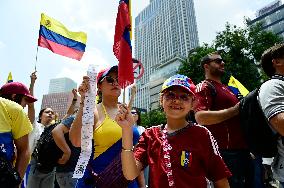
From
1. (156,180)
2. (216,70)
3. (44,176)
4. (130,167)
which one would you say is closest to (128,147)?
(130,167)

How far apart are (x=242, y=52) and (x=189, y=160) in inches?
1170

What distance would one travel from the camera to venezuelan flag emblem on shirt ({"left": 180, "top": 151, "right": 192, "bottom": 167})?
2172 millimetres

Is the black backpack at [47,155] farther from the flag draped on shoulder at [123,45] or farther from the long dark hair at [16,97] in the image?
the flag draped on shoulder at [123,45]

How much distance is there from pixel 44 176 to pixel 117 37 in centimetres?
336

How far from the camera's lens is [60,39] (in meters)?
7.89

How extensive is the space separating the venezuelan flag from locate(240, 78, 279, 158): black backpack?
18.3 ft

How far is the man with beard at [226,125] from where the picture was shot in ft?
10.9

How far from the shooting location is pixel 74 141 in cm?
288

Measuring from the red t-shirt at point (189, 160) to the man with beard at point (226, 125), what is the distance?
97cm

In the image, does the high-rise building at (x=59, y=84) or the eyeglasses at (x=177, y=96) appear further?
the high-rise building at (x=59, y=84)

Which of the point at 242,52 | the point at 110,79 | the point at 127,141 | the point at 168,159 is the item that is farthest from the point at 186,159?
the point at 242,52

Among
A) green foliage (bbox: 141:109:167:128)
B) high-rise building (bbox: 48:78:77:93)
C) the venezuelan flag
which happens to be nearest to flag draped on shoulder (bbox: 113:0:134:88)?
the venezuelan flag

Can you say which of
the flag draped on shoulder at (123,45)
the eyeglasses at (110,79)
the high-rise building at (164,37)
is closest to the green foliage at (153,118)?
the eyeglasses at (110,79)

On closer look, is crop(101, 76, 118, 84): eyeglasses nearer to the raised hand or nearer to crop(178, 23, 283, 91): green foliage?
the raised hand
